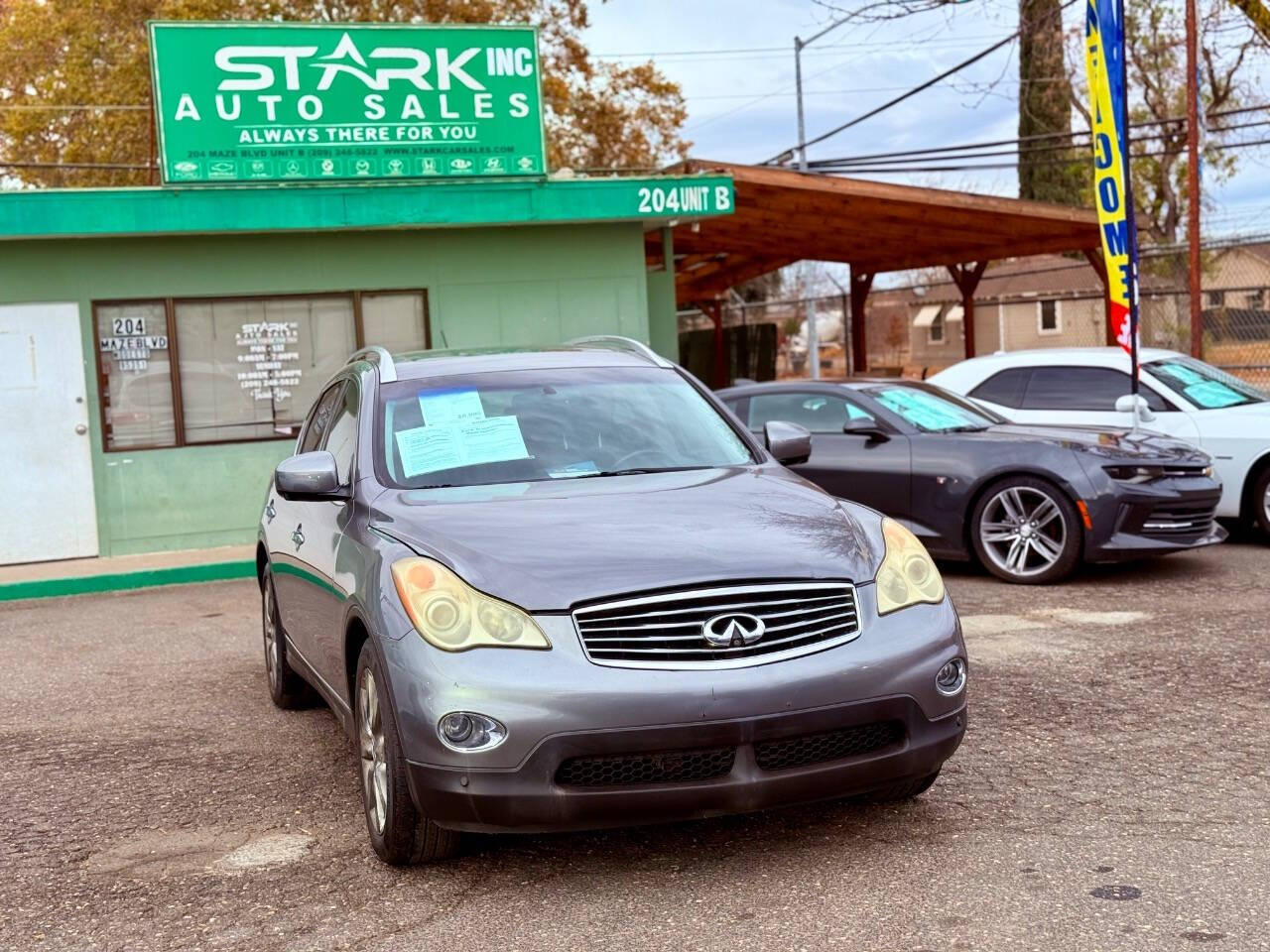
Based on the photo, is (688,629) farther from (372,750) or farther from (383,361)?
(383,361)

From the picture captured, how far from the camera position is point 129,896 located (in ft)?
14.3

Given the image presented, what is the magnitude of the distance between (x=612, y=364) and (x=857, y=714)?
233cm

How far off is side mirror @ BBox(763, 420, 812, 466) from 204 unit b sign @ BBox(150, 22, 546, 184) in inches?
301

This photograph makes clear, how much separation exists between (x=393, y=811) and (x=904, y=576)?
5.62 feet

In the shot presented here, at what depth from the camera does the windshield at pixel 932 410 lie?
1018 centimetres

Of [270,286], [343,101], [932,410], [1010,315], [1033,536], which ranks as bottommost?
[1033,536]

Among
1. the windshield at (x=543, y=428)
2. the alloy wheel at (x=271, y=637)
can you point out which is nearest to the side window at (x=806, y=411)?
the alloy wheel at (x=271, y=637)

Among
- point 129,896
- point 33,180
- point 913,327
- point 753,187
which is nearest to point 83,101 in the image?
point 33,180

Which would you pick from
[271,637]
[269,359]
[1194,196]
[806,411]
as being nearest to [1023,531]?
[806,411]

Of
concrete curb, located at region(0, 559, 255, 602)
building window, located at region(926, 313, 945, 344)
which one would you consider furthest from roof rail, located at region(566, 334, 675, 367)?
building window, located at region(926, 313, 945, 344)

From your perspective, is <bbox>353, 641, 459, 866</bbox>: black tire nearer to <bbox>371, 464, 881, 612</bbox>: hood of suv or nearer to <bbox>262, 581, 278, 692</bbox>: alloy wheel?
<bbox>371, 464, 881, 612</bbox>: hood of suv

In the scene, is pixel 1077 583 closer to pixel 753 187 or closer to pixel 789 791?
pixel 789 791

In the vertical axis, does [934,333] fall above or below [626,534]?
above

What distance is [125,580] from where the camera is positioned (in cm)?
1137
